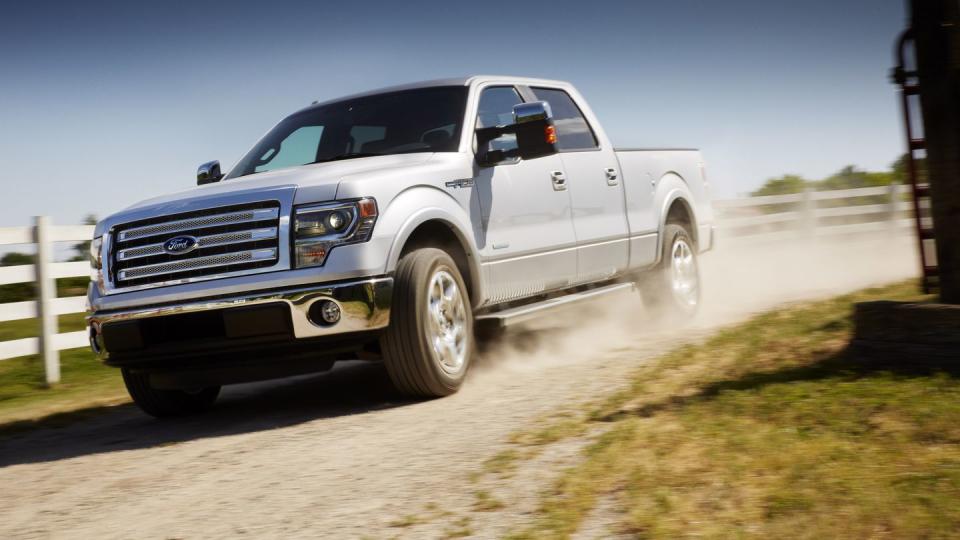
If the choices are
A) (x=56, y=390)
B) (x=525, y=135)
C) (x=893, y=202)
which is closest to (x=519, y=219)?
(x=525, y=135)

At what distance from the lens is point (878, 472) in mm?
3658

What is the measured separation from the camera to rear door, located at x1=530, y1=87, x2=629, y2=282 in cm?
761

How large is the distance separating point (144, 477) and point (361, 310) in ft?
4.46

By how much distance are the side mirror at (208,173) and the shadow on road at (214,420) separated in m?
1.58

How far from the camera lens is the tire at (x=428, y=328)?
572 centimetres

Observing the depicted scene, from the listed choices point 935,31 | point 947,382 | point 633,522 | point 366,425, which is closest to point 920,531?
point 633,522

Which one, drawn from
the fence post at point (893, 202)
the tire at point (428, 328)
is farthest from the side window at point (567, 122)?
the fence post at point (893, 202)

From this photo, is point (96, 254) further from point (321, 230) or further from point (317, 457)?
point (317, 457)

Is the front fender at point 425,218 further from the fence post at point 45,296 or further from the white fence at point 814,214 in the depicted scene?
the white fence at point 814,214

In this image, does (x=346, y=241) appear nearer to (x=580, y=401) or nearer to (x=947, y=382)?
(x=580, y=401)

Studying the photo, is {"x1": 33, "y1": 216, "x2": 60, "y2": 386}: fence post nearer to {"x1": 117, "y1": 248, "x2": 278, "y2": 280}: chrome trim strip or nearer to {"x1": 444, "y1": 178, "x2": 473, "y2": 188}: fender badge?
{"x1": 117, "y1": 248, "x2": 278, "y2": 280}: chrome trim strip

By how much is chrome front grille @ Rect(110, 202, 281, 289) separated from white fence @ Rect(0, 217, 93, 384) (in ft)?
11.7

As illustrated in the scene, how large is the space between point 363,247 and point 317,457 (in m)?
1.20

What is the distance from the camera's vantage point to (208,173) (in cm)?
757
